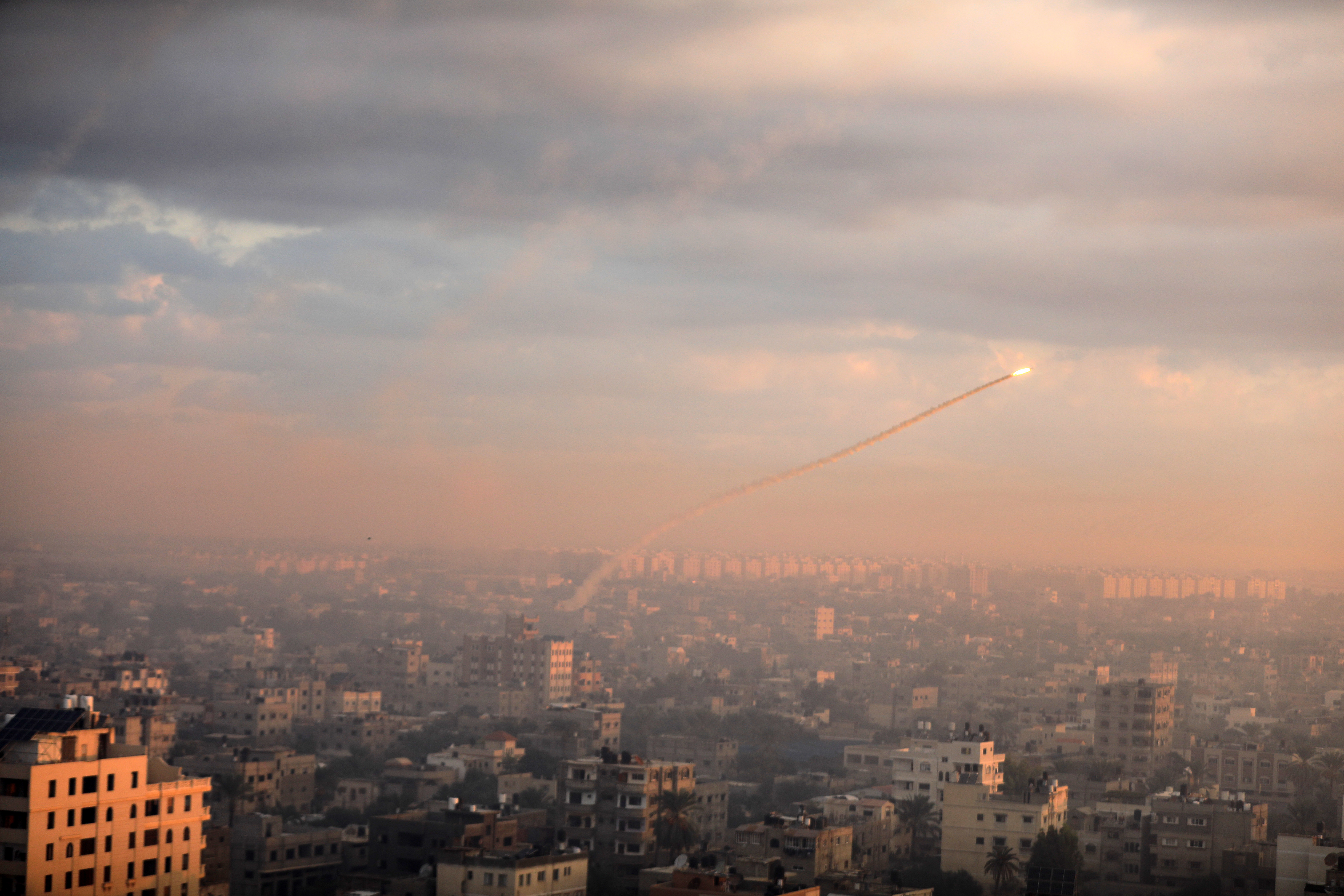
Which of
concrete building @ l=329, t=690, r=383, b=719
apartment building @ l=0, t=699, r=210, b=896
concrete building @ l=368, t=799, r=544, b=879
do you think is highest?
apartment building @ l=0, t=699, r=210, b=896

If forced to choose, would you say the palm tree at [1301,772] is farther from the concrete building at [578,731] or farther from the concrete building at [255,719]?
the concrete building at [255,719]

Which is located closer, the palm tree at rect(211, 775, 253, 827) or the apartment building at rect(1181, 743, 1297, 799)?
the palm tree at rect(211, 775, 253, 827)

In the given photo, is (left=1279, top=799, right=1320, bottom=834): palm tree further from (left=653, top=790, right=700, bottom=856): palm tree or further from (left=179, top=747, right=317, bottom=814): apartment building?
(left=179, top=747, right=317, bottom=814): apartment building

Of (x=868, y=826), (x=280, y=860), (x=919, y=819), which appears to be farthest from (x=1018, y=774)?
(x=280, y=860)

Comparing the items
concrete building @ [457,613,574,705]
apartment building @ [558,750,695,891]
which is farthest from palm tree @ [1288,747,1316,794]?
concrete building @ [457,613,574,705]

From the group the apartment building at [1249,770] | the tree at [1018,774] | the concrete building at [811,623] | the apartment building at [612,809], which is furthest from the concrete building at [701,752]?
the concrete building at [811,623]

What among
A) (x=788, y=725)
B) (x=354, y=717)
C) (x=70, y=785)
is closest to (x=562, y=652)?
(x=788, y=725)

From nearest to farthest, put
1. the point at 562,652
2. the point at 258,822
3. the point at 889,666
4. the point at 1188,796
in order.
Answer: the point at 258,822
the point at 1188,796
the point at 562,652
the point at 889,666

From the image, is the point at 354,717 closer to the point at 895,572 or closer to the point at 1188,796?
the point at 1188,796
